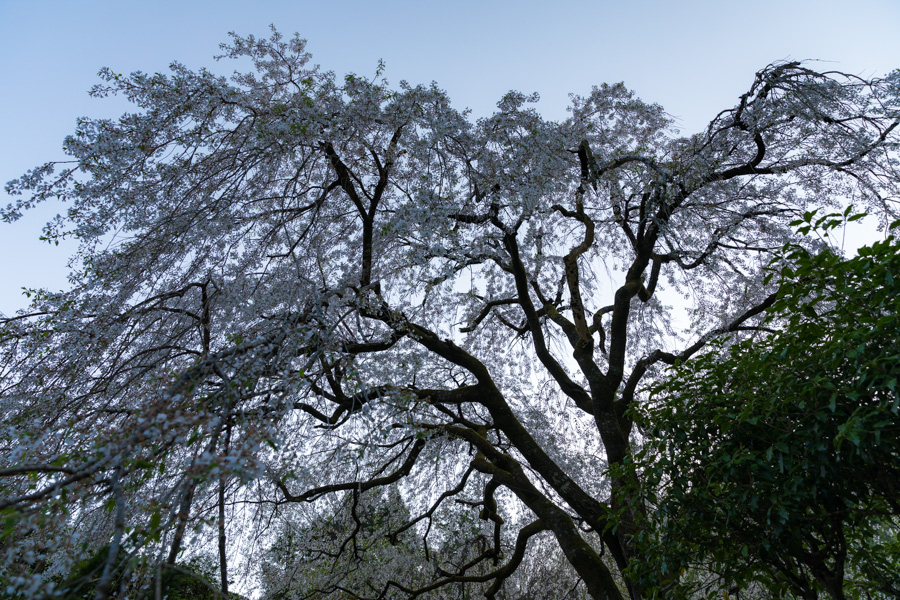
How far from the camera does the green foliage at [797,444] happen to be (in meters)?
2.51

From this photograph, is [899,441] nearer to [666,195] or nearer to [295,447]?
[295,447]

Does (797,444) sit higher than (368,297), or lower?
lower

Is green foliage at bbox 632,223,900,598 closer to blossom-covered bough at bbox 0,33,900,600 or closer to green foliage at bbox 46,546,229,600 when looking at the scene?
blossom-covered bough at bbox 0,33,900,600

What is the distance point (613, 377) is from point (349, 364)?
137 inches

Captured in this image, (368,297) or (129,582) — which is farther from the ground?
(368,297)

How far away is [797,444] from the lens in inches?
110

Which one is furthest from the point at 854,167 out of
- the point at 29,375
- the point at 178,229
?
the point at 29,375

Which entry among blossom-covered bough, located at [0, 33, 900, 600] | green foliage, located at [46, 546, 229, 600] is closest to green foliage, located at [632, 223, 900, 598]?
blossom-covered bough, located at [0, 33, 900, 600]

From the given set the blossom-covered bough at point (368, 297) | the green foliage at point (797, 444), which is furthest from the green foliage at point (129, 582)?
the green foliage at point (797, 444)

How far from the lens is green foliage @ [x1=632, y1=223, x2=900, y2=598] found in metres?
2.51

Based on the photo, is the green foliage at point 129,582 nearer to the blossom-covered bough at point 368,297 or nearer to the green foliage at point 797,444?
the blossom-covered bough at point 368,297

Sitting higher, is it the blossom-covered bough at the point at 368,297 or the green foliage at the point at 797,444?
the blossom-covered bough at the point at 368,297

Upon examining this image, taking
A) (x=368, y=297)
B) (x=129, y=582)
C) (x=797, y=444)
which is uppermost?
(x=368, y=297)

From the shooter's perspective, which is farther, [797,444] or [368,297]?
[368,297]
